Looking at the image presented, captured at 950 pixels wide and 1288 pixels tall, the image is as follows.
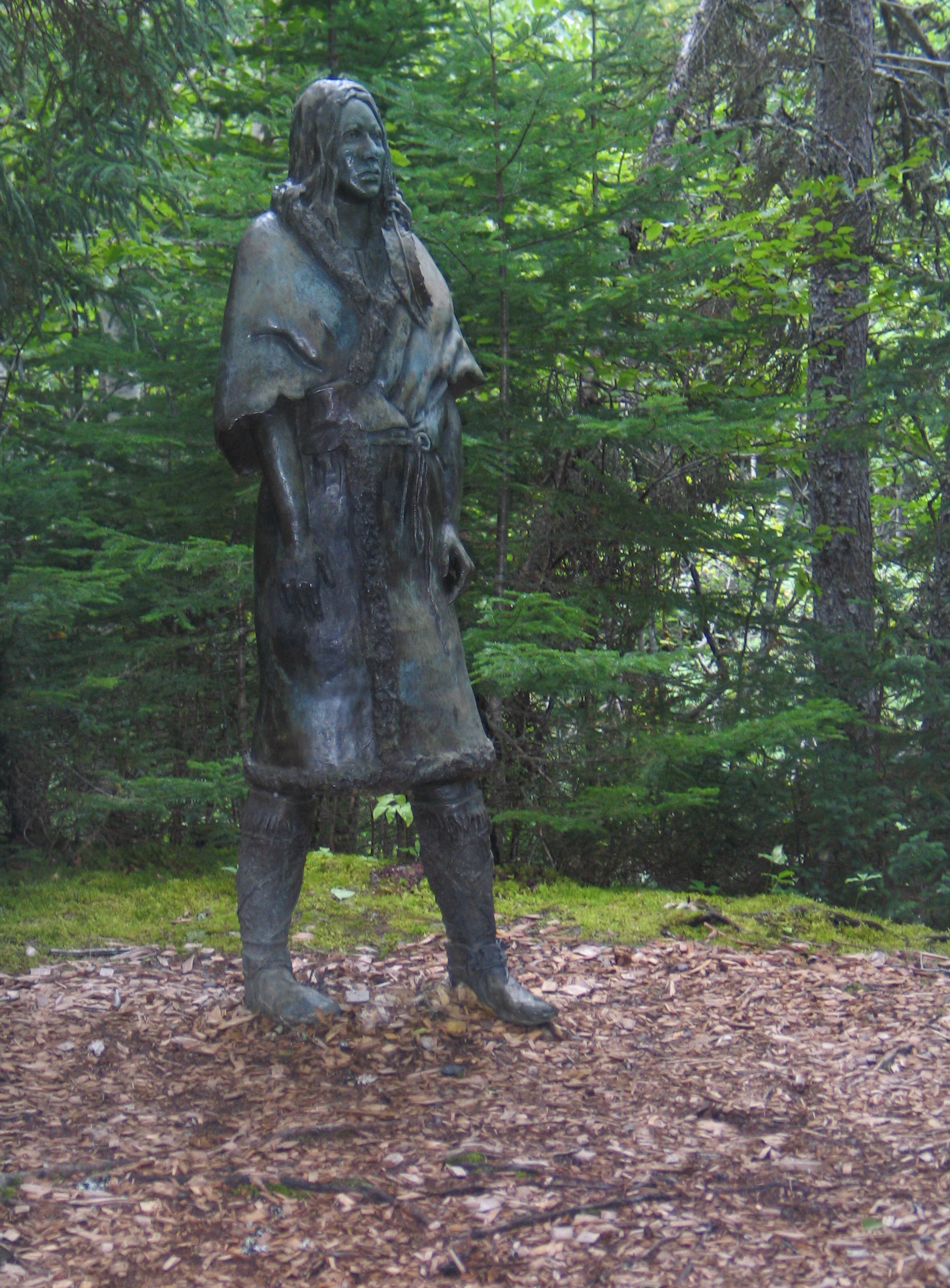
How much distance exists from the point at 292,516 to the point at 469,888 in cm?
129

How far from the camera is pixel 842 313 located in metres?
8.49

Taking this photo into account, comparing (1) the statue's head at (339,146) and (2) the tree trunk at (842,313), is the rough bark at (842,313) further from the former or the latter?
(1) the statue's head at (339,146)

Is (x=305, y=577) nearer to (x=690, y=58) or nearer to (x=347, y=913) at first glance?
(x=347, y=913)

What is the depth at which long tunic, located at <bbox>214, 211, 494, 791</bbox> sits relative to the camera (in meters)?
3.65

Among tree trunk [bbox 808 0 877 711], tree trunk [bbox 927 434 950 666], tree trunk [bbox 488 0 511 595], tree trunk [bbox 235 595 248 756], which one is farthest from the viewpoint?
tree trunk [bbox 808 0 877 711]

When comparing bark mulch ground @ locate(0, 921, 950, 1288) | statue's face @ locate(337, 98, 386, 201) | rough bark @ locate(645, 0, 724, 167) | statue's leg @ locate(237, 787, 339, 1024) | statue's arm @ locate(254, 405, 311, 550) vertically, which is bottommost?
bark mulch ground @ locate(0, 921, 950, 1288)

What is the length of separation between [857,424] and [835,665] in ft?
4.58

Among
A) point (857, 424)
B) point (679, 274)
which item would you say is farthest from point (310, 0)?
point (857, 424)

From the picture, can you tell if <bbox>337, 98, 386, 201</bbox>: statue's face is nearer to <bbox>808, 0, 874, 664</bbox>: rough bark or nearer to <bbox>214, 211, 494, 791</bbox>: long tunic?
<bbox>214, 211, 494, 791</bbox>: long tunic

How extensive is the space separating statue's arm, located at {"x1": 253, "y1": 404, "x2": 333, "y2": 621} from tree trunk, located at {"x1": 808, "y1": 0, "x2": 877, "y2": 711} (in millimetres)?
4778

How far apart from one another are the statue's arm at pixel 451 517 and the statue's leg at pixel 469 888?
64 centimetres

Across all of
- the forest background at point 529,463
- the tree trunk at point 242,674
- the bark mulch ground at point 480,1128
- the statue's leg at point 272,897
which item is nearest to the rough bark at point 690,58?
the forest background at point 529,463

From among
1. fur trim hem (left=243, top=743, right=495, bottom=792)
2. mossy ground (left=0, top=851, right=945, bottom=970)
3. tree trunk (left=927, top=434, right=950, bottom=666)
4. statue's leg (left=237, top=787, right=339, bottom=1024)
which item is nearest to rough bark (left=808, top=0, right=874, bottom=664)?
tree trunk (left=927, top=434, right=950, bottom=666)

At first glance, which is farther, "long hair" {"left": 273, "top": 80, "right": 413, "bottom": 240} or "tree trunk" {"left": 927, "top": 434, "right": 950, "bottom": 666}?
"tree trunk" {"left": 927, "top": 434, "right": 950, "bottom": 666}
